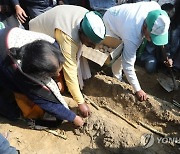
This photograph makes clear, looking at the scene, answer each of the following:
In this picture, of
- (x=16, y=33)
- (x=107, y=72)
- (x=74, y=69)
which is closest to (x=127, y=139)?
(x=74, y=69)

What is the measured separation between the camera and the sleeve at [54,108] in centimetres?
301

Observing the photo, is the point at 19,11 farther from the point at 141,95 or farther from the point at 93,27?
the point at 141,95

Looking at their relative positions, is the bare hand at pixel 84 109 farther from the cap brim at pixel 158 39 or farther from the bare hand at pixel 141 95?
the cap brim at pixel 158 39

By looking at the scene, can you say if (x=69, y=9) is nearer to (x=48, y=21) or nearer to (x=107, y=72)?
(x=48, y=21)

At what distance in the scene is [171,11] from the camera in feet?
14.3

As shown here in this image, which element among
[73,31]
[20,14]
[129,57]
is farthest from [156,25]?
[20,14]

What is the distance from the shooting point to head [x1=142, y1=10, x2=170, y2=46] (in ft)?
10.3

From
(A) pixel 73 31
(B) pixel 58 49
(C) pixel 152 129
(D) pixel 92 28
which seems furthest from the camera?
(C) pixel 152 129

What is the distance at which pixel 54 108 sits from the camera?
307 centimetres

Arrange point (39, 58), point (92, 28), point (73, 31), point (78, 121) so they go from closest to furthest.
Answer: point (39, 58) < point (92, 28) < point (73, 31) < point (78, 121)

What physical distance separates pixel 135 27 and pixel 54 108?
1.10 metres

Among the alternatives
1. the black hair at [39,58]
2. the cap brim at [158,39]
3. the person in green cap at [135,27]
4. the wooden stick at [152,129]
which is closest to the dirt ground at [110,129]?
the wooden stick at [152,129]

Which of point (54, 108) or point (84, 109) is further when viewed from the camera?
point (84, 109)

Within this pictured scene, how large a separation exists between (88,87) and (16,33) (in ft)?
4.51
